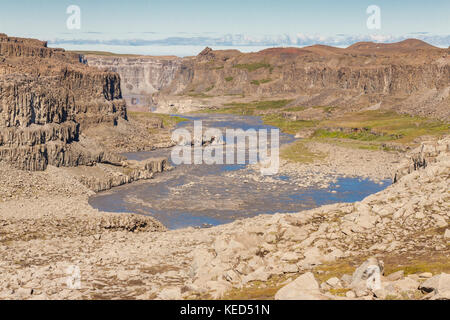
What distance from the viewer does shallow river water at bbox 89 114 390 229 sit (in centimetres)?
7981

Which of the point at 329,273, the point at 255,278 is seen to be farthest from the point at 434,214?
the point at 255,278

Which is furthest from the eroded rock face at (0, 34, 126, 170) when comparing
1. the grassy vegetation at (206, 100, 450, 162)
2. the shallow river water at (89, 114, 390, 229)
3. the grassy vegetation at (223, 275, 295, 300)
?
the grassy vegetation at (223, 275, 295, 300)

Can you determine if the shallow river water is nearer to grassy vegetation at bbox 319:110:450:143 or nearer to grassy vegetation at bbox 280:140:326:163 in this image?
grassy vegetation at bbox 280:140:326:163

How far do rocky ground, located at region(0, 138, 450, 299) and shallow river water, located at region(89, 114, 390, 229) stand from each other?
90.5 ft

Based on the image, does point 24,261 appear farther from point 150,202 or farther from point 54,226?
point 150,202

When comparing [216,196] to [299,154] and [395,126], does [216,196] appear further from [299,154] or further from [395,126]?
[395,126]

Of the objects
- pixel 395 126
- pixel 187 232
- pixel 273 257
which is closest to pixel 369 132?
pixel 395 126

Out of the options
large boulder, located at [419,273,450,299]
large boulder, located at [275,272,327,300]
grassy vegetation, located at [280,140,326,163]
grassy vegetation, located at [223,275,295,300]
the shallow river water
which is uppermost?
large boulder, located at [419,273,450,299]

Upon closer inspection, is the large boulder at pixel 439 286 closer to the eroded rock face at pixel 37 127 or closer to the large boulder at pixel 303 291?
the large boulder at pixel 303 291

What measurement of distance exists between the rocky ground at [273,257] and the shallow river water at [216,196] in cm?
2759

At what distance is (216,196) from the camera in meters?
90.7

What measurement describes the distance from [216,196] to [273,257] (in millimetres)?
57970

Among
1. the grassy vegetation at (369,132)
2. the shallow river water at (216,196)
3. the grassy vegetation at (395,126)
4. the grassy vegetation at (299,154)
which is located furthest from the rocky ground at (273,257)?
the grassy vegetation at (395,126)

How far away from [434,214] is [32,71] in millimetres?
132572
